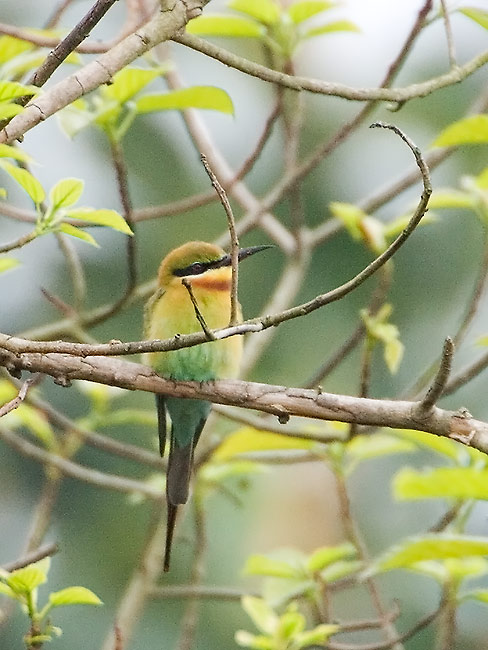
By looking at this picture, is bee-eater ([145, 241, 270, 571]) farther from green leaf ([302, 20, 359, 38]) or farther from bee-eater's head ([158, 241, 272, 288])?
green leaf ([302, 20, 359, 38])

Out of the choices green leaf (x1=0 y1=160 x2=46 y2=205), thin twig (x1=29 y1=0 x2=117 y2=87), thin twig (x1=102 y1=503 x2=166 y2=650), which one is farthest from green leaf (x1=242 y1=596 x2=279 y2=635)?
thin twig (x1=29 y1=0 x2=117 y2=87)

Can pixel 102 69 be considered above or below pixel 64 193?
above

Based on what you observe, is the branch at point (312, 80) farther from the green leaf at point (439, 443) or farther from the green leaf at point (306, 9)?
the green leaf at point (439, 443)

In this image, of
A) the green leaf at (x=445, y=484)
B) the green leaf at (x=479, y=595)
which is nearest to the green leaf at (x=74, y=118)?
the green leaf at (x=445, y=484)

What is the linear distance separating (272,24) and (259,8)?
0.31 feet

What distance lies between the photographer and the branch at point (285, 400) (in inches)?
61.4

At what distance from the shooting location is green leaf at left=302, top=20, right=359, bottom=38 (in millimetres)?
2242

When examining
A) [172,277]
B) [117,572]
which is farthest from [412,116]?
[117,572]

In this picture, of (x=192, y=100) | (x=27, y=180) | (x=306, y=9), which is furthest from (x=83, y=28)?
(x=306, y=9)

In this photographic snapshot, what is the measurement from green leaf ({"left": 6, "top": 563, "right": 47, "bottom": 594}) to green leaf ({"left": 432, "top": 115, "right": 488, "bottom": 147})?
0.97 meters

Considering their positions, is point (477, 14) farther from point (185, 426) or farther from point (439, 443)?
point (185, 426)

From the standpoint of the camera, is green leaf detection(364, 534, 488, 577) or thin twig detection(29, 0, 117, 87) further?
green leaf detection(364, 534, 488, 577)

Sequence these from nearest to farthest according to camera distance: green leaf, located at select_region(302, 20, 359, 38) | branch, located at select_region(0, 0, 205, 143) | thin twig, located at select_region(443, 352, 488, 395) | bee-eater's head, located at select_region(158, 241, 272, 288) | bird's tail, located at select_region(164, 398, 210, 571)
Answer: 1. branch, located at select_region(0, 0, 205, 143)
2. thin twig, located at select_region(443, 352, 488, 395)
3. green leaf, located at select_region(302, 20, 359, 38)
4. bird's tail, located at select_region(164, 398, 210, 571)
5. bee-eater's head, located at select_region(158, 241, 272, 288)

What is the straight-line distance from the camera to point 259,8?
7.14 feet
